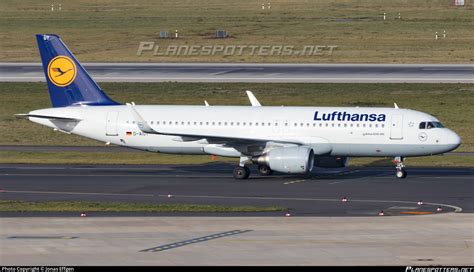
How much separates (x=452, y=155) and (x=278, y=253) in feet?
107

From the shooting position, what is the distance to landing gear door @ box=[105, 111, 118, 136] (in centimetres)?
5641

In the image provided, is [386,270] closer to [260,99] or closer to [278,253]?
[278,253]

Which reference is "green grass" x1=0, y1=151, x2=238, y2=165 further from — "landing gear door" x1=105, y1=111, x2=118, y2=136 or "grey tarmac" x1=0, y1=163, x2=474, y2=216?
Answer: "landing gear door" x1=105, y1=111, x2=118, y2=136

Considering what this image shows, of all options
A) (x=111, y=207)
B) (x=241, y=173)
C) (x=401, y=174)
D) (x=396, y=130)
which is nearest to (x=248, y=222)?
(x=111, y=207)

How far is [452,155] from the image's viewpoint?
62.7m

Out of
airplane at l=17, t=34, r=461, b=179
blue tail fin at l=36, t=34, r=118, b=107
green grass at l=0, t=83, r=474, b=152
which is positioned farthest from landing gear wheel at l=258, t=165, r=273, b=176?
green grass at l=0, t=83, r=474, b=152

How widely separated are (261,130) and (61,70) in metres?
12.1

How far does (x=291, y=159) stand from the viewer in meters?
51.8

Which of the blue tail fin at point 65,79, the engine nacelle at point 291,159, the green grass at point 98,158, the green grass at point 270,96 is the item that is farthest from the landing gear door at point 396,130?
the green grass at point 270,96

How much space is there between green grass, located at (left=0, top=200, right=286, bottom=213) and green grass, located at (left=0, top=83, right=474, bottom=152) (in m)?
27.6

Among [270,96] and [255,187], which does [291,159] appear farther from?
[270,96]

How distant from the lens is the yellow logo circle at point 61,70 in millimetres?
58000

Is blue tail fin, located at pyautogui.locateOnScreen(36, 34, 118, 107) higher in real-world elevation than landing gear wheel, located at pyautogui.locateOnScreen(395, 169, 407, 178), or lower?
higher

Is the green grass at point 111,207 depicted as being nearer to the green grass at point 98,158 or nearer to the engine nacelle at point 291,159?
the engine nacelle at point 291,159
